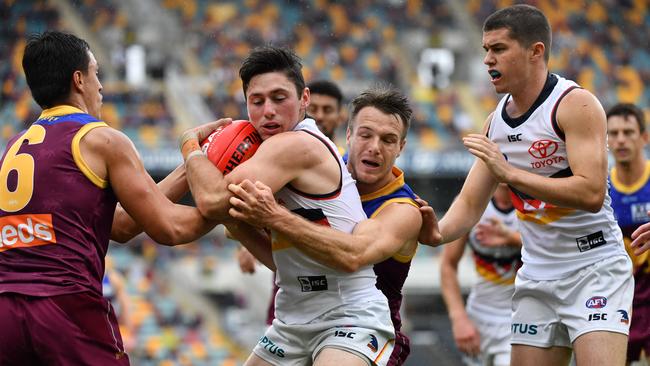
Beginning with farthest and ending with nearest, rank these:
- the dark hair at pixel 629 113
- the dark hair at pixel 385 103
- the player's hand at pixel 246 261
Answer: the dark hair at pixel 629 113 → the player's hand at pixel 246 261 → the dark hair at pixel 385 103

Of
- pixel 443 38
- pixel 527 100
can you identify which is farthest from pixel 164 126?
pixel 527 100

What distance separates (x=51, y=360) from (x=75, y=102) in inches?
55.8

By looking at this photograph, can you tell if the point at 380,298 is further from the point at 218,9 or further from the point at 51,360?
the point at 218,9

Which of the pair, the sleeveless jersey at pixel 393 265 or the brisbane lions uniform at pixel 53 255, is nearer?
the brisbane lions uniform at pixel 53 255

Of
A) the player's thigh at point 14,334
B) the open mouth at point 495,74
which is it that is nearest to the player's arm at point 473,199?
the open mouth at point 495,74

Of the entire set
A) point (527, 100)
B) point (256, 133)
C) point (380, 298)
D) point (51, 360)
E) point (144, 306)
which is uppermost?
point (527, 100)

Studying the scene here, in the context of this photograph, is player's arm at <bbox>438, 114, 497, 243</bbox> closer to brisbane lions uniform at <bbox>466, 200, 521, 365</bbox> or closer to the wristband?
the wristband

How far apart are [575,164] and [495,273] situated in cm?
344

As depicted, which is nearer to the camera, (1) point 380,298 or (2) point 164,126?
(1) point 380,298

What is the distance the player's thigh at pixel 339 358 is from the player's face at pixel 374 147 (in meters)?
1.11

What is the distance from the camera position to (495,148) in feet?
20.7

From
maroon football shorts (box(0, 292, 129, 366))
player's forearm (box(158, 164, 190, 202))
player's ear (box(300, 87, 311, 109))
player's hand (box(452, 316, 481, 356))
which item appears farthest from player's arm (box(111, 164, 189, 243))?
player's hand (box(452, 316, 481, 356))

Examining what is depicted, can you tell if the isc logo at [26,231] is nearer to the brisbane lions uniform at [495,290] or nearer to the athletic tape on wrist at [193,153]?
the athletic tape on wrist at [193,153]

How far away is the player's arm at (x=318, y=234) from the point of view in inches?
218
